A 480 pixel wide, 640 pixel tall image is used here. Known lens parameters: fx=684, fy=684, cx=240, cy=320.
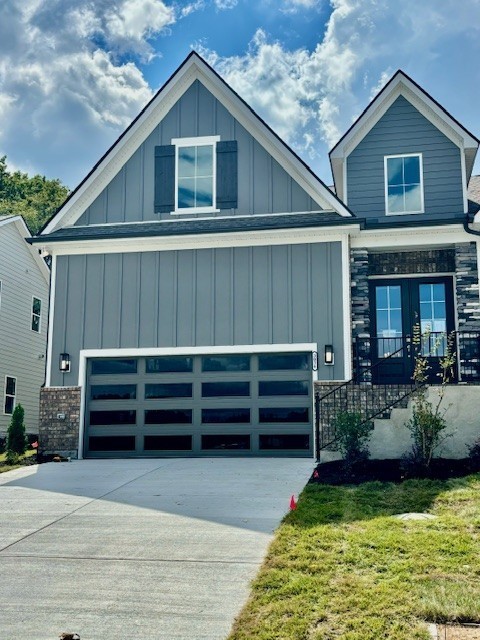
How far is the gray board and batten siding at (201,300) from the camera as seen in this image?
1366 centimetres

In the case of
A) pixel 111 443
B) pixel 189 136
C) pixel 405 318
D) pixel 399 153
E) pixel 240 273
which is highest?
pixel 189 136

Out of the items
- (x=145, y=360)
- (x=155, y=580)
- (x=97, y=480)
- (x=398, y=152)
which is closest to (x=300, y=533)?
(x=155, y=580)

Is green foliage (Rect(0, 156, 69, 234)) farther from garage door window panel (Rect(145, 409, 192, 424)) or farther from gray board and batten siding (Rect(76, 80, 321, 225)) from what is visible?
garage door window panel (Rect(145, 409, 192, 424))

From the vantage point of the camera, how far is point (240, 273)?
14109 mm

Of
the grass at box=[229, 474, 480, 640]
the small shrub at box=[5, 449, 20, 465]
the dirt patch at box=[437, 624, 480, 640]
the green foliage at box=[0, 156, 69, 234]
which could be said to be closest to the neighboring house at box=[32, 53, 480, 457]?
the small shrub at box=[5, 449, 20, 465]

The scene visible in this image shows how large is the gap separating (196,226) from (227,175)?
137 cm

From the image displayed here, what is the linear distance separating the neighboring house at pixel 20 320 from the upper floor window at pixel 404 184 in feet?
39.0

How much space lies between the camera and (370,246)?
14438 mm

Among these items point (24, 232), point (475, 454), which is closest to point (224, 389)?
point (475, 454)

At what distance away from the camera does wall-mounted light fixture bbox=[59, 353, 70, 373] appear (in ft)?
46.8

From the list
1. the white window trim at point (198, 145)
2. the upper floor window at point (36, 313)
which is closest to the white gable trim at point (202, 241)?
the white window trim at point (198, 145)

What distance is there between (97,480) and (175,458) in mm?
3029

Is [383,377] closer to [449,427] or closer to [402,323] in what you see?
[402,323]

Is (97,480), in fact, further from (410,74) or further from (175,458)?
(410,74)
